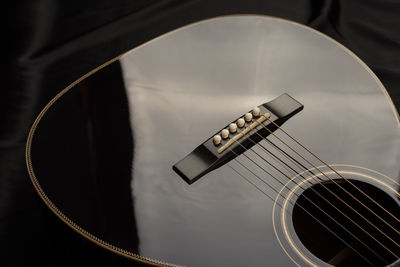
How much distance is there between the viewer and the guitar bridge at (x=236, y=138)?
889mm

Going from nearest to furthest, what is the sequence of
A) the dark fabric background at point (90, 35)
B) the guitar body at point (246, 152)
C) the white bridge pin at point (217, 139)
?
the guitar body at point (246, 152) < the white bridge pin at point (217, 139) < the dark fabric background at point (90, 35)

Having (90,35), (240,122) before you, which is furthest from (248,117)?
(90,35)

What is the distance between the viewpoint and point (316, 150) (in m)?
0.92

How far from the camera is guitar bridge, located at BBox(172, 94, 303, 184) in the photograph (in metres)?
0.89

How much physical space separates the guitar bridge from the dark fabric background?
1.50 ft

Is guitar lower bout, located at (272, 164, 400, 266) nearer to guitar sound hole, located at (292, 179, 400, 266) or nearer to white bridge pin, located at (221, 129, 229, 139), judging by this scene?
guitar sound hole, located at (292, 179, 400, 266)

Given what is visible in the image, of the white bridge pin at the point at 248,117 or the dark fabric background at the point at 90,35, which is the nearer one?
the white bridge pin at the point at 248,117

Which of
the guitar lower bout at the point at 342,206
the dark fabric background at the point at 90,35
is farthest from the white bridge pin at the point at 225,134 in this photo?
the dark fabric background at the point at 90,35

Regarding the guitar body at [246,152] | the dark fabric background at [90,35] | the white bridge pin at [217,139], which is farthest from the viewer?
the dark fabric background at [90,35]

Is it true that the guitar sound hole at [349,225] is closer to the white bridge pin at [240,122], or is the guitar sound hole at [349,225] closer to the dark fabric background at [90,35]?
the white bridge pin at [240,122]

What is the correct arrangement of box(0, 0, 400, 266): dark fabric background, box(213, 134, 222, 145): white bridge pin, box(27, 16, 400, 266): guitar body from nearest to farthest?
box(27, 16, 400, 266): guitar body → box(213, 134, 222, 145): white bridge pin → box(0, 0, 400, 266): dark fabric background

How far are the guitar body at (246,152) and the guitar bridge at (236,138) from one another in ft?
0.05

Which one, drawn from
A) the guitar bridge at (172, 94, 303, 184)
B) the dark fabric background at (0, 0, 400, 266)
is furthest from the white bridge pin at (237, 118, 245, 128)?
the dark fabric background at (0, 0, 400, 266)

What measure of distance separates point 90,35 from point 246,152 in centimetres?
73
